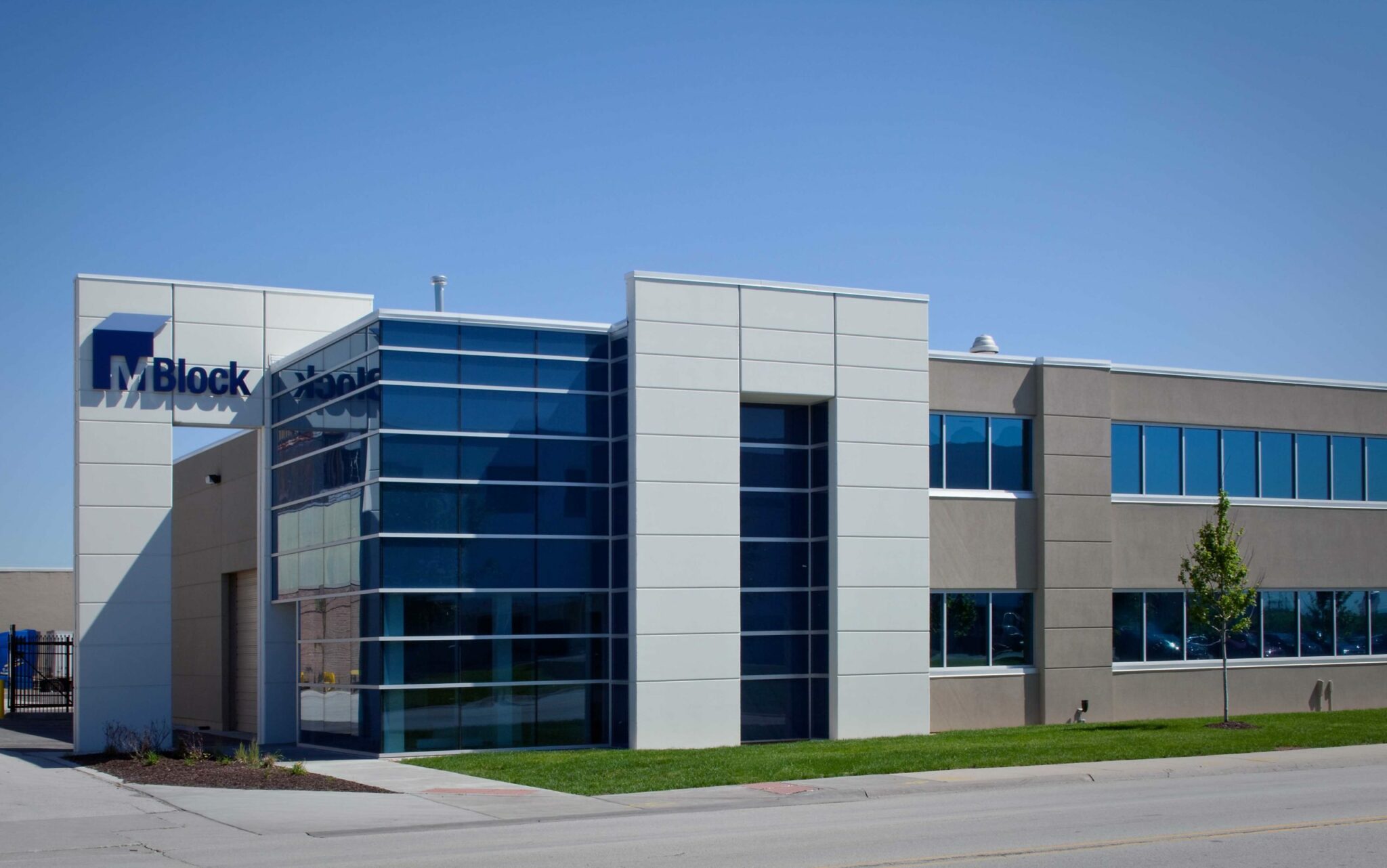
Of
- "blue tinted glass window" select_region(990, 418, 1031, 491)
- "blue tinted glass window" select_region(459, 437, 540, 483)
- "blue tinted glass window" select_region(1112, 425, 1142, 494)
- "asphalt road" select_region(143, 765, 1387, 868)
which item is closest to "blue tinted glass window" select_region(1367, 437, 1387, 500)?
"blue tinted glass window" select_region(1112, 425, 1142, 494)

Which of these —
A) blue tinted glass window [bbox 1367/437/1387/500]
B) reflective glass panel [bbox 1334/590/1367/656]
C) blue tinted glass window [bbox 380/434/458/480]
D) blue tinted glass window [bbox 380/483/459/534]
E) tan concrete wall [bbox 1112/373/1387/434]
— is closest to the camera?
blue tinted glass window [bbox 380/483/459/534]

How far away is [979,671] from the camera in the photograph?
91.5 ft

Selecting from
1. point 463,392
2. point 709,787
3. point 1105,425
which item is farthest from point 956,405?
point 709,787

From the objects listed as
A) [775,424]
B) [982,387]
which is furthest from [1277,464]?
[775,424]

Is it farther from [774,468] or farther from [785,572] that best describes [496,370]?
[785,572]

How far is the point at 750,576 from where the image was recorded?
2570cm

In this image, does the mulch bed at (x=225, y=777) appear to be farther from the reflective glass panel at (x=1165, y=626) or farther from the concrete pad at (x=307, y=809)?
the reflective glass panel at (x=1165, y=626)

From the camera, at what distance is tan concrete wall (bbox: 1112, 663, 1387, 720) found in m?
29.3

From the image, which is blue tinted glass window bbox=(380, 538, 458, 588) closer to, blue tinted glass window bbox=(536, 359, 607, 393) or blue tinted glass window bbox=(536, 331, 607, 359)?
blue tinted glass window bbox=(536, 359, 607, 393)

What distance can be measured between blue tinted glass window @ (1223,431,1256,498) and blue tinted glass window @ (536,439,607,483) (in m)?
14.2

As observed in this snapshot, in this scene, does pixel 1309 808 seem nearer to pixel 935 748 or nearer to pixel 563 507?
pixel 935 748

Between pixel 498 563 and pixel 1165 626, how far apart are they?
14511 millimetres

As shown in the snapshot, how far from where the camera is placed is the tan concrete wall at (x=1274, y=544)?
2956 centimetres

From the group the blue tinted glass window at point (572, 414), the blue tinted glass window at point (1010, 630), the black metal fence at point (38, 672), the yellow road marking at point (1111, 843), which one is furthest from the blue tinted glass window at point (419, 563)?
the black metal fence at point (38, 672)
